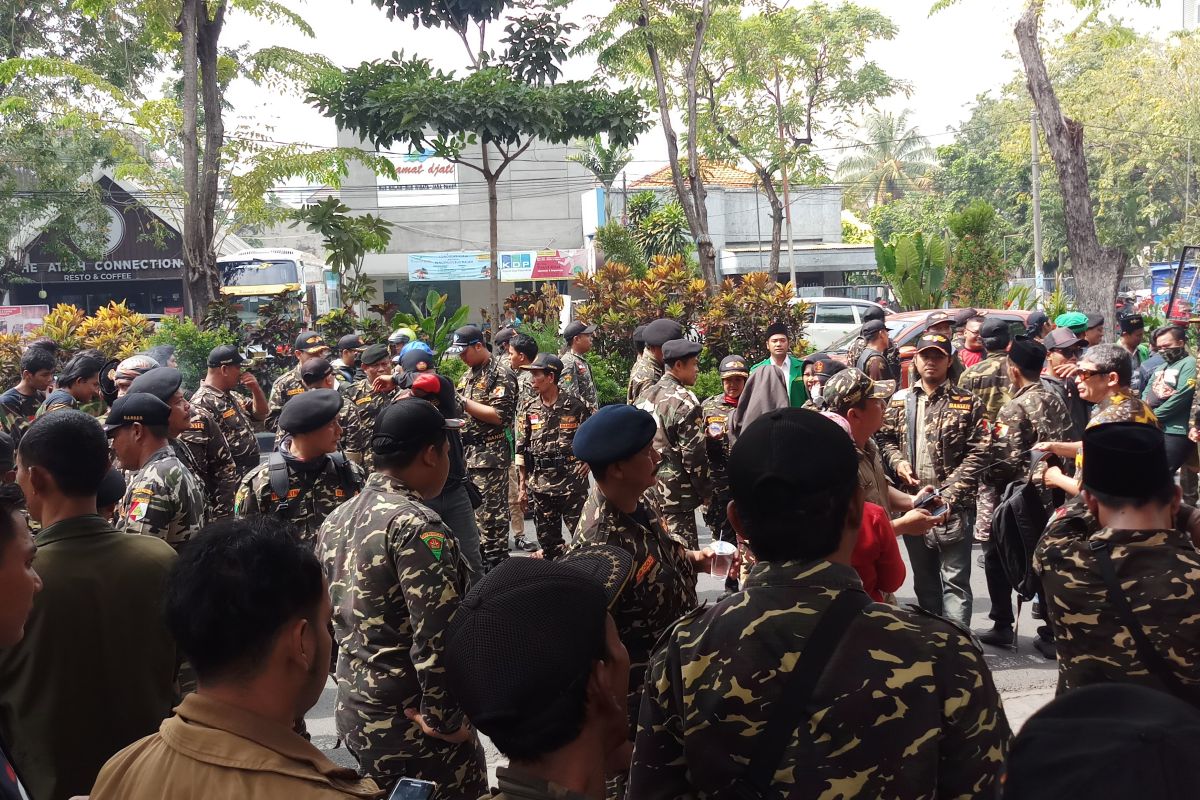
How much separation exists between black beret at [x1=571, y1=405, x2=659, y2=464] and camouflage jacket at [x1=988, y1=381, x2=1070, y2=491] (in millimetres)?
4012

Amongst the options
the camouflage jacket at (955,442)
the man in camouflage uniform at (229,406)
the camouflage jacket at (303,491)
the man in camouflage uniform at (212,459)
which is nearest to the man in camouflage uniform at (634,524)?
the camouflage jacket at (303,491)

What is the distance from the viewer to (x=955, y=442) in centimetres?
619

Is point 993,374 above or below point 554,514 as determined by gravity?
above

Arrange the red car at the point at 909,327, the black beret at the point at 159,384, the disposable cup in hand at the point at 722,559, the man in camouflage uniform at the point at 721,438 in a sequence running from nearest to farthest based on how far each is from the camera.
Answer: the disposable cup in hand at the point at 722,559, the black beret at the point at 159,384, the man in camouflage uniform at the point at 721,438, the red car at the point at 909,327

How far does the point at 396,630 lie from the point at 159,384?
2.77 meters

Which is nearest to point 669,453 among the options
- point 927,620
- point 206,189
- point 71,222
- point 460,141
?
point 927,620

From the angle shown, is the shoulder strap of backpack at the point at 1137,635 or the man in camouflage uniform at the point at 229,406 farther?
the man in camouflage uniform at the point at 229,406

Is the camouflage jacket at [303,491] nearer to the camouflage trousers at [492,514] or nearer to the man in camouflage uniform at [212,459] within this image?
the man in camouflage uniform at [212,459]

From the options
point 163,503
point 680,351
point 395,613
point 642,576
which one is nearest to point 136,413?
point 163,503

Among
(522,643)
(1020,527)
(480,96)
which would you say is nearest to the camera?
(522,643)

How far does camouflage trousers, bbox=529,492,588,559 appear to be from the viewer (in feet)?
25.8

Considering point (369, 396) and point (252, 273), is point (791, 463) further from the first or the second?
point (252, 273)

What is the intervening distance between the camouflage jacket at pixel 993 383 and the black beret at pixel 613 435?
5730 millimetres

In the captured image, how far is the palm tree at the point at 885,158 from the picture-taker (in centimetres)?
6234
